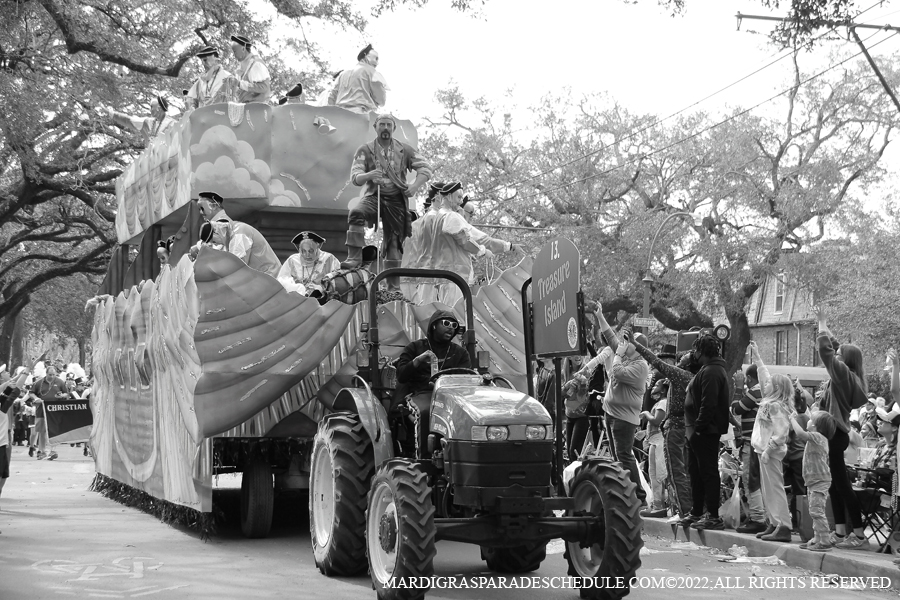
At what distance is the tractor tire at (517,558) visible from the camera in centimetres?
823

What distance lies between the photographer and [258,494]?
10117 millimetres

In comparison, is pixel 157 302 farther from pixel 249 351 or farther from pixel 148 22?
pixel 148 22

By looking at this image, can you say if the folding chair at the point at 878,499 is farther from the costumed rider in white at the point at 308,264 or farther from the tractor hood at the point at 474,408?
the costumed rider in white at the point at 308,264

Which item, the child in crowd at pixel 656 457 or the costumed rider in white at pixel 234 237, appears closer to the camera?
the costumed rider in white at pixel 234 237

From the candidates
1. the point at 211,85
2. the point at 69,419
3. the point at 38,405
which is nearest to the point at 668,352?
the point at 211,85

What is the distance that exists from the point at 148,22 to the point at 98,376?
25.0 feet

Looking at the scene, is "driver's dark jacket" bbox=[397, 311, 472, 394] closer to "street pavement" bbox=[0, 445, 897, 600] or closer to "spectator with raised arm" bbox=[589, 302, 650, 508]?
"street pavement" bbox=[0, 445, 897, 600]

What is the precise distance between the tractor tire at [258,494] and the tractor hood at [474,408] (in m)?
3.37

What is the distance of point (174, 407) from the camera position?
10906 mm

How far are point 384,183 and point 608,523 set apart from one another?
17.3 ft

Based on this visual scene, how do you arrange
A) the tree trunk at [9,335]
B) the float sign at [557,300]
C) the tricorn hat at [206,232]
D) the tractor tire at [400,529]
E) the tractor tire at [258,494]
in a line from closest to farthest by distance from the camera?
the tractor tire at [400,529] < the float sign at [557,300] < the tractor tire at [258,494] < the tricorn hat at [206,232] < the tree trunk at [9,335]

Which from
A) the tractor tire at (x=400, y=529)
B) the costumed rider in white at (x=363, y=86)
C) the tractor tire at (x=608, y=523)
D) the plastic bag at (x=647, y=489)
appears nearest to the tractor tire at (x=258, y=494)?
the tractor tire at (x=400, y=529)

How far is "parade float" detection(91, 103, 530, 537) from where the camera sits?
373 inches

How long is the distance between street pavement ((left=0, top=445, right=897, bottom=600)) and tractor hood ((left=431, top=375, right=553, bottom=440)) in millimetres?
1362
